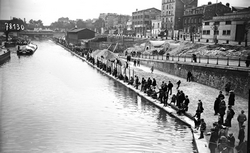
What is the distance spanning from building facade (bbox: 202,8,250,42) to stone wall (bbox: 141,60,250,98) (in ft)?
11.2

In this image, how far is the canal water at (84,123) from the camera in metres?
9.73

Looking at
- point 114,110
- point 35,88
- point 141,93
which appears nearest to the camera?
point 114,110

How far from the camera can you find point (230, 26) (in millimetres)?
23609

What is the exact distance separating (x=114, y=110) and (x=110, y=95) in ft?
14.0

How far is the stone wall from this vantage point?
16.1 meters

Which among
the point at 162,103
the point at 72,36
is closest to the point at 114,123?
the point at 162,103

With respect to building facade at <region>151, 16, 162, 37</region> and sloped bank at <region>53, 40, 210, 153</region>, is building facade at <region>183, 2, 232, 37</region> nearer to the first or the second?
building facade at <region>151, 16, 162, 37</region>

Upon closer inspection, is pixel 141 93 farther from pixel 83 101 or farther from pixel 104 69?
pixel 104 69

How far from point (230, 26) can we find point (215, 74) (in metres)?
7.10

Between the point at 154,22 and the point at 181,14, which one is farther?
the point at 154,22

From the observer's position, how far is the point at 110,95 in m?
18.9

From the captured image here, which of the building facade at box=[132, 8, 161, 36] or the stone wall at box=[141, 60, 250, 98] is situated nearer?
the stone wall at box=[141, 60, 250, 98]

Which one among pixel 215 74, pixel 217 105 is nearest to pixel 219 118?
pixel 217 105

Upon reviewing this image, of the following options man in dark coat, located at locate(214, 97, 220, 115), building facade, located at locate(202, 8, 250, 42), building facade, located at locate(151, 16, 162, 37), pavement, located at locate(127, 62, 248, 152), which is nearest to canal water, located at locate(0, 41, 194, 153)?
pavement, located at locate(127, 62, 248, 152)
